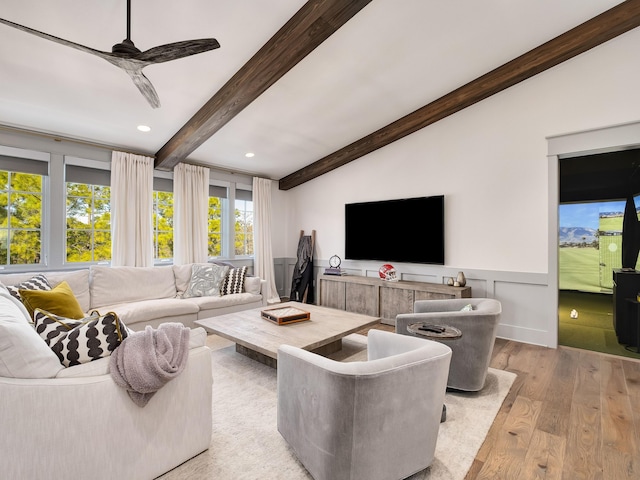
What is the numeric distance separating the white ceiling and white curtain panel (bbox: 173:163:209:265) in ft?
2.04

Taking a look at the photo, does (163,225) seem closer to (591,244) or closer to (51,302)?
(51,302)

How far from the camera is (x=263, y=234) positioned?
19.0ft

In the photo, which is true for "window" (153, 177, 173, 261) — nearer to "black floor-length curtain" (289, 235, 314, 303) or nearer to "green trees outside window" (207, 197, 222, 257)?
"green trees outside window" (207, 197, 222, 257)

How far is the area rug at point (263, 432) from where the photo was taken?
5.23 ft

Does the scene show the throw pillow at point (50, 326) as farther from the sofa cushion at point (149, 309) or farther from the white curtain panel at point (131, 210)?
the white curtain panel at point (131, 210)

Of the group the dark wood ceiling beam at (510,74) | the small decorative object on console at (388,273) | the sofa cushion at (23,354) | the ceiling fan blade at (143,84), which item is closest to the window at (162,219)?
the ceiling fan blade at (143,84)

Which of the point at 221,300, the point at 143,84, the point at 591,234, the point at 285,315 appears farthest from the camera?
the point at 591,234

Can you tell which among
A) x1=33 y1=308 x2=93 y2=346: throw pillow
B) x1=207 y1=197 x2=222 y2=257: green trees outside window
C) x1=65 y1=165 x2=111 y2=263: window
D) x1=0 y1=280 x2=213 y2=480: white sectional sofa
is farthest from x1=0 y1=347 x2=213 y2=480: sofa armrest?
x1=207 y1=197 x2=222 y2=257: green trees outside window

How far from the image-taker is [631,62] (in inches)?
119

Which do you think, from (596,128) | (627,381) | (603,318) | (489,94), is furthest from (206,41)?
(603,318)

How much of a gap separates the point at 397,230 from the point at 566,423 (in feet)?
9.61

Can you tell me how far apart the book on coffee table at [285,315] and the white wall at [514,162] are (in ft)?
6.81

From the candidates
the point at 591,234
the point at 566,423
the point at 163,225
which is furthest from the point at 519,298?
the point at 163,225

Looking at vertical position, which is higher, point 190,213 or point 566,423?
point 190,213
